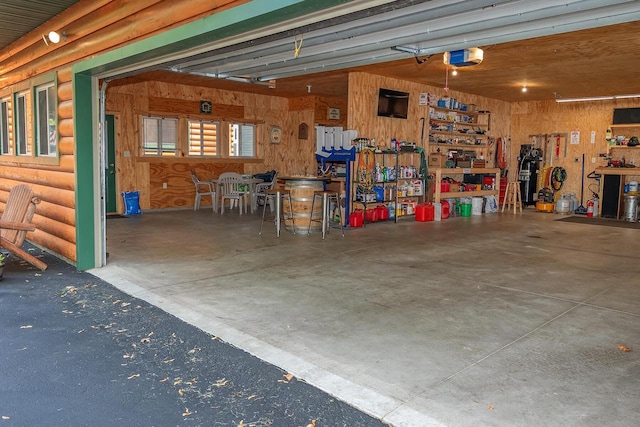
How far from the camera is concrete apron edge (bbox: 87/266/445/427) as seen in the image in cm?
263

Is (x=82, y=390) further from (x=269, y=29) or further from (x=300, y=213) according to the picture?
(x=300, y=213)

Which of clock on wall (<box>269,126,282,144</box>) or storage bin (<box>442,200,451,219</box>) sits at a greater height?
clock on wall (<box>269,126,282,144</box>)

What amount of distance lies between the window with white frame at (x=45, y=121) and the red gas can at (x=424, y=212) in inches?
270

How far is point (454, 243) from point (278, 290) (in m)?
3.80

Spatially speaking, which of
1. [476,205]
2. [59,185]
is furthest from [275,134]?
[59,185]

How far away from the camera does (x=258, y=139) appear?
13547mm

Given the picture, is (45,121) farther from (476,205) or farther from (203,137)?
(476,205)

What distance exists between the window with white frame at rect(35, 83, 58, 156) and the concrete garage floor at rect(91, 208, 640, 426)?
5.08 feet

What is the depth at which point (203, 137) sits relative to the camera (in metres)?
12.5

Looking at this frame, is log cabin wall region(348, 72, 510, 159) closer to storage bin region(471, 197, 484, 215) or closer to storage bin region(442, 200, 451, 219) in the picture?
storage bin region(442, 200, 451, 219)

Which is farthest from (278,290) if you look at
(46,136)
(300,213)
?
(46,136)

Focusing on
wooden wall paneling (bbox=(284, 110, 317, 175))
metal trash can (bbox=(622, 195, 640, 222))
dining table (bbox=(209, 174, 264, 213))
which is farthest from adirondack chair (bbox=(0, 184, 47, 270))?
metal trash can (bbox=(622, 195, 640, 222))

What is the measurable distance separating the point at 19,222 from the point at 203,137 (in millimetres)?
7068

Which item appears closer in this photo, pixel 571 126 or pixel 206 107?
pixel 206 107
